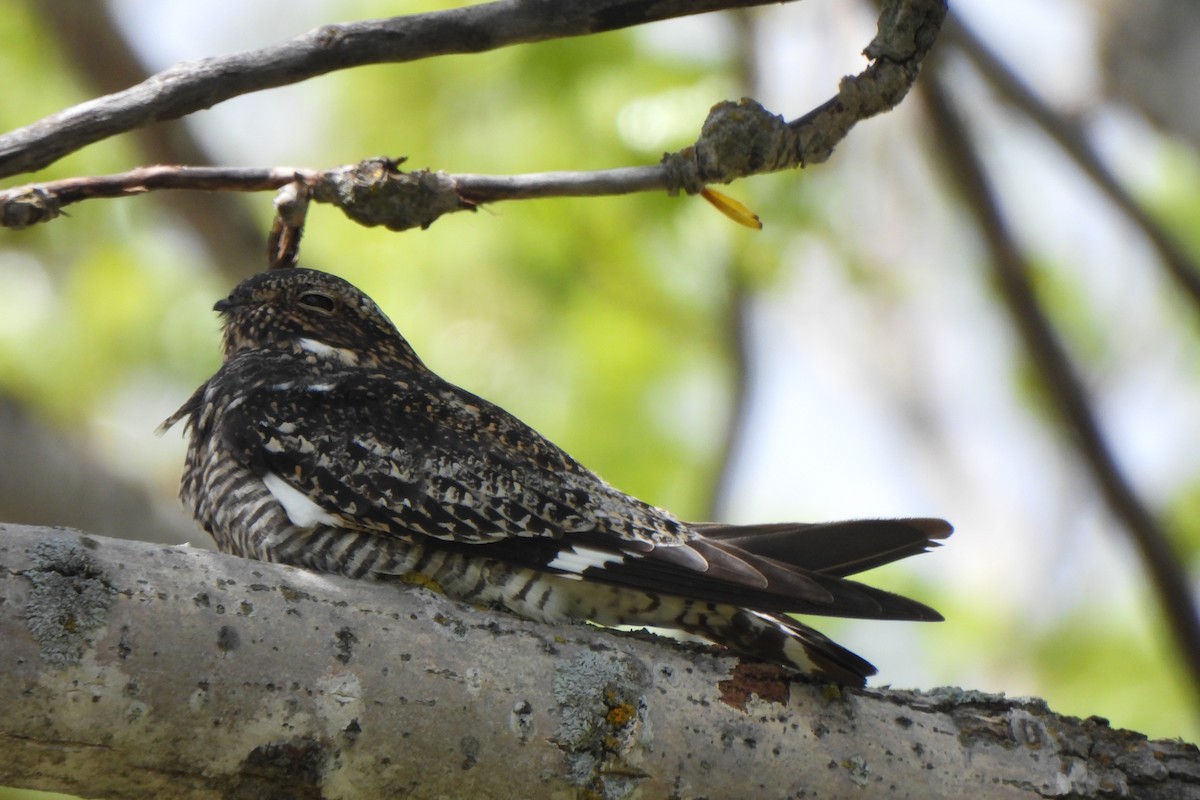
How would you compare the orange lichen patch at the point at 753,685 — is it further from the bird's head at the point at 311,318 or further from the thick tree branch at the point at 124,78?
the thick tree branch at the point at 124,78

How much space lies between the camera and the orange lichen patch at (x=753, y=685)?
2.43m

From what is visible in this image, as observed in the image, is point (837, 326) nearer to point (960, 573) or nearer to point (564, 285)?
point (960, 573)

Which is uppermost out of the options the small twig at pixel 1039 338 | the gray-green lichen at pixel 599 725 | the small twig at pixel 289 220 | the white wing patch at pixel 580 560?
the small twig at pixel 1039 338

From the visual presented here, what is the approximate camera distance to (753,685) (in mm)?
2467

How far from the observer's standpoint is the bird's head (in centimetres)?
358

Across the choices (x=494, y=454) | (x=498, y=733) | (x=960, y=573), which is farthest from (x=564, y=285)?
(x=960, y=573)

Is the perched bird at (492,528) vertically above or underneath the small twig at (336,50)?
underneath

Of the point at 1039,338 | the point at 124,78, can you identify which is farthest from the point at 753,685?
the point at 124,78

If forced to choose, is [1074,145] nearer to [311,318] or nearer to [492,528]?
[311,318]

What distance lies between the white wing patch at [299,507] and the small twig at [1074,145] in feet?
10.9

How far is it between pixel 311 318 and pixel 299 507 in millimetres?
1016

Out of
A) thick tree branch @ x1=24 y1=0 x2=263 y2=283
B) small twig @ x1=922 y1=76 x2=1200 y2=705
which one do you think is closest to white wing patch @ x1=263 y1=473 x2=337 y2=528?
small twig @ x1=922 y1=76 x2=1200 y2=705

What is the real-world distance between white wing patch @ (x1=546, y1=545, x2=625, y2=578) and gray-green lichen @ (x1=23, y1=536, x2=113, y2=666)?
96 cm

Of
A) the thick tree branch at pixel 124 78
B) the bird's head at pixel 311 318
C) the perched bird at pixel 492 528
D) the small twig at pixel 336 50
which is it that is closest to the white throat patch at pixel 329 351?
the bird's head at pixel 311 318
